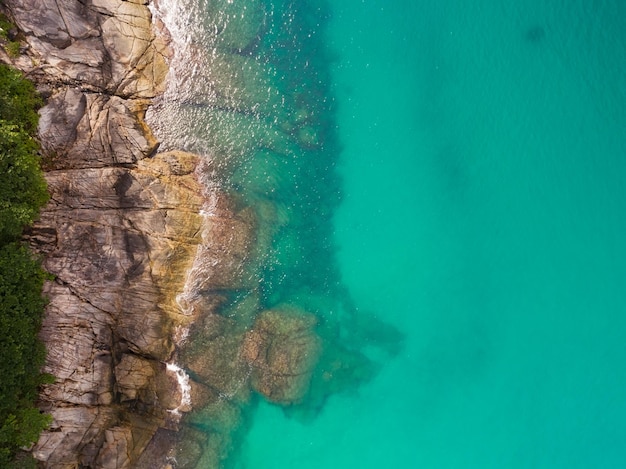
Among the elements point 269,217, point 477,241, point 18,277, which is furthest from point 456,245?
point 18,277

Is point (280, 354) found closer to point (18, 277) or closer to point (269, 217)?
point (269, 217)

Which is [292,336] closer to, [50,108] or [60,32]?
[50,108]

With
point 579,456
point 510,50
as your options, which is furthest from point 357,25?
point 579,456

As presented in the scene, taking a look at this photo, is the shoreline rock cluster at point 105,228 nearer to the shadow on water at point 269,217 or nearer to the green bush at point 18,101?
the green bush at point 18,101

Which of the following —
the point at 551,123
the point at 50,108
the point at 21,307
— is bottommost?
the point at 21,307

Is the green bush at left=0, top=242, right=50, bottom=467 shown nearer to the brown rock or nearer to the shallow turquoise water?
the brown rock

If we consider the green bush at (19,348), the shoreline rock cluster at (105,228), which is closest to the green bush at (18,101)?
the shoreline rock cluster at (105,228)
